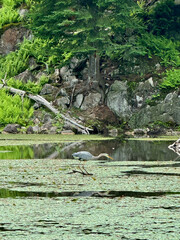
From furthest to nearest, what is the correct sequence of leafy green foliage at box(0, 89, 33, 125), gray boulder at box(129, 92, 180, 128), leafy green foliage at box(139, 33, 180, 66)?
leafy green foliage at box(139, 33, 180, 66), gray boulder at box(129, 92, 180, 128), leafy green foliage at box(0, 89, 33, 125)

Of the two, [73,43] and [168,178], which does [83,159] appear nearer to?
[168,178]

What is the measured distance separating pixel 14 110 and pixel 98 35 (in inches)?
204

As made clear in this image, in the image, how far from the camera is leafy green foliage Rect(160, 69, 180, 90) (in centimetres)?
2567

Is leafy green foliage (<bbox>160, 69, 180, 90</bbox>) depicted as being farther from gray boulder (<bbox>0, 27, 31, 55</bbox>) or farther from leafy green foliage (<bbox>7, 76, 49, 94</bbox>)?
gray boulder (<bbox>0, 27, 31, 55</bbox>)

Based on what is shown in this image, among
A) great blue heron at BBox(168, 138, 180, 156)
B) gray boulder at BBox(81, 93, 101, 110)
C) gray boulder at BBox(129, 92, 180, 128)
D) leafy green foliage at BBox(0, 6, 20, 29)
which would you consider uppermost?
leafy green foliage at BBox(0, 6, 20, 29)

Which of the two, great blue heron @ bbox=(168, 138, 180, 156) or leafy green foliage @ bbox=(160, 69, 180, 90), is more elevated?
leafy green foliage @ bbox=(160, 69, 180, 90)

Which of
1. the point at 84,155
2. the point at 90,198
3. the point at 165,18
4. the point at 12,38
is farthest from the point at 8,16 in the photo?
the point at 90,198

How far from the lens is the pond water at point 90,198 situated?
21.8ft

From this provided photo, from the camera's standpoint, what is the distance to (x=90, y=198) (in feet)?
28.2

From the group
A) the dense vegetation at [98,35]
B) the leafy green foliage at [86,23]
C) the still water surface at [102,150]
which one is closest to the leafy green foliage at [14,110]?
the dense vegetation at [98,35]

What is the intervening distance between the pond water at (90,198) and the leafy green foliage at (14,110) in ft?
32.3

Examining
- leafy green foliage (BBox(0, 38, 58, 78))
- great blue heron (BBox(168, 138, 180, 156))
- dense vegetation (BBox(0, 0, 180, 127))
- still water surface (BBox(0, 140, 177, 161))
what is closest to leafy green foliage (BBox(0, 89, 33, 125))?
dense vegetation (BBox(0, 0, 180, 127))

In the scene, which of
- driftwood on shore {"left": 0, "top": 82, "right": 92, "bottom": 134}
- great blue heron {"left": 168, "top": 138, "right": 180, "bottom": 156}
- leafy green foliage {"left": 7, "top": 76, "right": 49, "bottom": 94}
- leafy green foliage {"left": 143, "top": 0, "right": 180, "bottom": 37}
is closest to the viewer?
great blue heron {"left": 168, "top": 138, "right": 180, "bottom": 156}

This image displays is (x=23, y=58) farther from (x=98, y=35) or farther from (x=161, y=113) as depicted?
(x=161, y=113)
